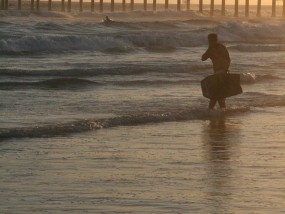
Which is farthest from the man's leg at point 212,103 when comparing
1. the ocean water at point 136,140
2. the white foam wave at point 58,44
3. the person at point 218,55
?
the white foam wave at point 58,44

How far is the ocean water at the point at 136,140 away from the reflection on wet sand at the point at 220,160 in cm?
1

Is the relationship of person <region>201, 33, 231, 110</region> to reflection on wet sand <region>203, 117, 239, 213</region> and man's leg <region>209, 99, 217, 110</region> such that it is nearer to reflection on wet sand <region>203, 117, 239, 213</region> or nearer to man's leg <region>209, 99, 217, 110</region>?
man's leg <region>209, 99, 217, 110</region>

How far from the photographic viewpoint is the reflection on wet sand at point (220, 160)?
9.73m

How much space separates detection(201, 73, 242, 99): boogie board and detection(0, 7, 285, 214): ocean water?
0.30 metres

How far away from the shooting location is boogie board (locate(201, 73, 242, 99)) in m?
16.6

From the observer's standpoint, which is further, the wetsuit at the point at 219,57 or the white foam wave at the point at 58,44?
the white foam wave at the point at 58,44

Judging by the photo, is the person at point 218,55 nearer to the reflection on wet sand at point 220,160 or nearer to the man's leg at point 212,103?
the man's leg at point 212,103

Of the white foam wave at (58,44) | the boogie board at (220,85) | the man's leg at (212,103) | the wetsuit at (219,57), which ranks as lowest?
the white foam wave at (58,44)

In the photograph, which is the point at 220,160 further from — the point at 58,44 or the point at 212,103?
the point at 58,44

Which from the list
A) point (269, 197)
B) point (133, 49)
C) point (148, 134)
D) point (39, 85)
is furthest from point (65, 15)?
point (269, 197)

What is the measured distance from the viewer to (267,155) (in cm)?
1226

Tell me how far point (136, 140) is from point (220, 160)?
1.80 metres

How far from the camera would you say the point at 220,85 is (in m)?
16.6

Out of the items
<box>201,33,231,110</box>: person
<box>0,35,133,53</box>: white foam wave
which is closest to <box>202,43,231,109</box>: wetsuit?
<box>201,33,231,110</box>: person
